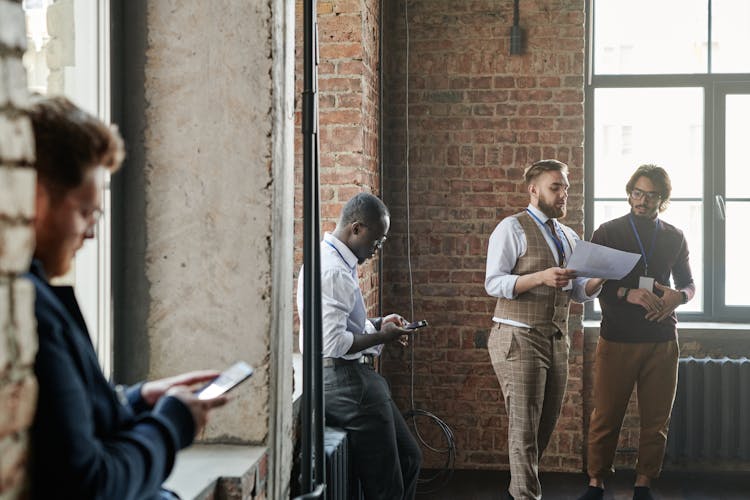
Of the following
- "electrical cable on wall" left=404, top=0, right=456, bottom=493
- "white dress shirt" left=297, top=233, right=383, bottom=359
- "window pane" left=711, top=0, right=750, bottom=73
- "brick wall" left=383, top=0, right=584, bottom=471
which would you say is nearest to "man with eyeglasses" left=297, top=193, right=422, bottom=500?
"white dress shirt" left=297, top=233, right=383, bottom=359

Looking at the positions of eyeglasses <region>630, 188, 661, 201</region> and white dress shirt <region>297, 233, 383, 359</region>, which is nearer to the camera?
white dress shirt <region>297, 233, 383, 359</region>

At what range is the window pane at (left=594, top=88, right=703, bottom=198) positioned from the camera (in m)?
4.99

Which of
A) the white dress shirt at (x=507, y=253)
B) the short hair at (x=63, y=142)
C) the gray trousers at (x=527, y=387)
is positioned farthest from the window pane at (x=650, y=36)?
the short hair at (x=63, y=142)

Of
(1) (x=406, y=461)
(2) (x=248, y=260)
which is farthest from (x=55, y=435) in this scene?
(1) (x=406, y=461)

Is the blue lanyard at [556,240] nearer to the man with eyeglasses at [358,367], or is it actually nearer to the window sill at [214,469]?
the man with eyeglasses at [358,367]

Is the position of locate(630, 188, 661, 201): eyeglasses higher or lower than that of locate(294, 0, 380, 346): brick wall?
lower

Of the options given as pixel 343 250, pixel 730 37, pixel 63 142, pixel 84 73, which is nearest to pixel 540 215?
pixel 343 250

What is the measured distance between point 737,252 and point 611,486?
1634 millimetres

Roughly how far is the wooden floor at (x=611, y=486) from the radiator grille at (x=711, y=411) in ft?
0.47

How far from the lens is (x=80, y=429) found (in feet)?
3.21

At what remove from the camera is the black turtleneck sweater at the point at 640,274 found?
13.4 feet

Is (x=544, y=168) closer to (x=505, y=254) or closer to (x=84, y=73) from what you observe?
(x=505, y=254)

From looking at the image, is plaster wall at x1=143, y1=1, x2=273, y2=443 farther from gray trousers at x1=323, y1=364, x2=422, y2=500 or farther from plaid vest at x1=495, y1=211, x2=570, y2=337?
plaid vest at x1=495, y1=211, x2=570, y2=337

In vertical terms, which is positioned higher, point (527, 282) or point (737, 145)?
point (737, 145)
